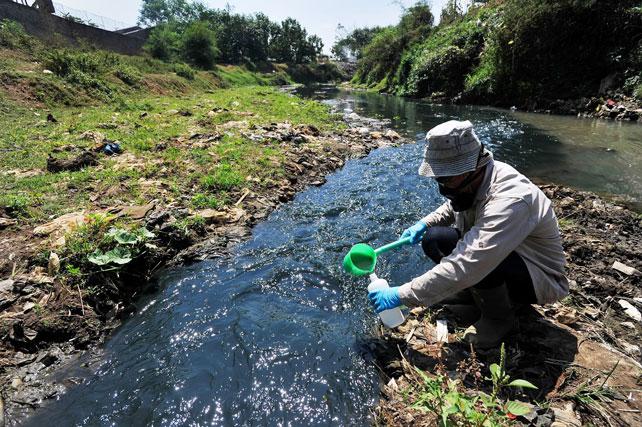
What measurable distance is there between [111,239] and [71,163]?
14.3ft

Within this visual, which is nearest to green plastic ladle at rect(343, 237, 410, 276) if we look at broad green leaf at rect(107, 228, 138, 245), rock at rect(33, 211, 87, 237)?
broad green leaf at rect(107, 228, 138, 245)

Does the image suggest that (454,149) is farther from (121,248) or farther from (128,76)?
(128,76)

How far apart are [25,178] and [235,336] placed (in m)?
6.40

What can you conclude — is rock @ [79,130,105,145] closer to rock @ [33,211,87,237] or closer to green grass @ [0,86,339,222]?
green grass @ [0,86,339,222]

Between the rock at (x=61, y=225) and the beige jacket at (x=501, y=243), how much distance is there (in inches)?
183

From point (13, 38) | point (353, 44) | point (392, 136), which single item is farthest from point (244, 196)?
point (353, 44)

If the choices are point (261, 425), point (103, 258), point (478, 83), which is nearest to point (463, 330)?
point (261, 425)

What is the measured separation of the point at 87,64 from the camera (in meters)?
19.7

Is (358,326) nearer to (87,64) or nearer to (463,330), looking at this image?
(463,330)

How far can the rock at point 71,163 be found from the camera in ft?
25.3

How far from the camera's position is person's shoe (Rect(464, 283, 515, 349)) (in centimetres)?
304

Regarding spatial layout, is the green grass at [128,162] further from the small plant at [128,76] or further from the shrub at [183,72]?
the shrub at [183,72]

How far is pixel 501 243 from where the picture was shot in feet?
8.27

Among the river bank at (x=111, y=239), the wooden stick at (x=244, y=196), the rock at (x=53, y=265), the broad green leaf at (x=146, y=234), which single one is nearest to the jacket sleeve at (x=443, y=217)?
the river bank at (x=111, y=239)
